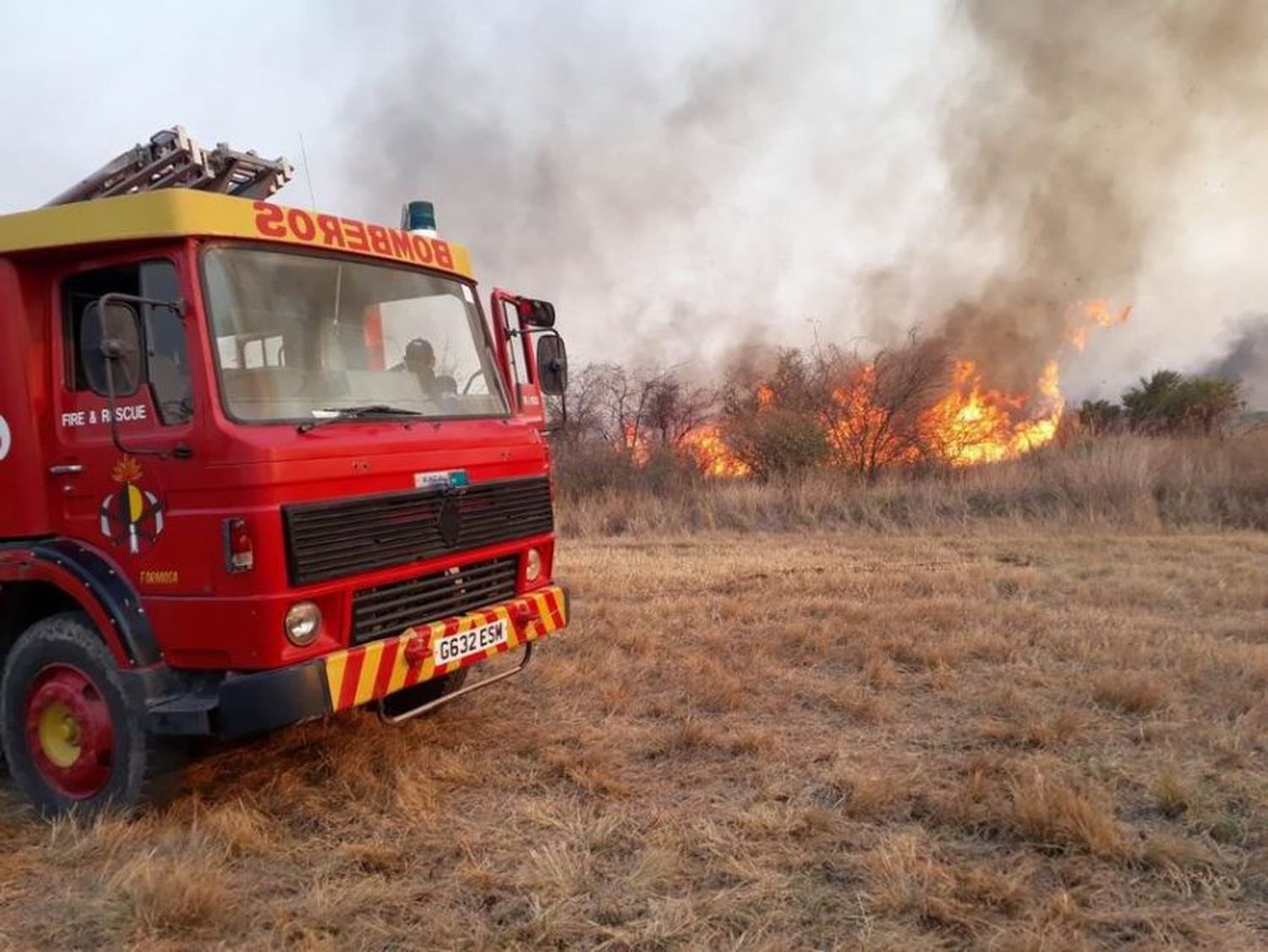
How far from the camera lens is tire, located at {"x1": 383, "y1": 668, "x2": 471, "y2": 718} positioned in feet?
16.9

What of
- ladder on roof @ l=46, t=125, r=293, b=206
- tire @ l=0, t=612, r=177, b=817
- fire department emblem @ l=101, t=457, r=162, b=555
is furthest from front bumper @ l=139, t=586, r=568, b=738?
ladder on roof @ l=46, t=125, r=293, b=206

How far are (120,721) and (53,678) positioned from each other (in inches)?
19.5

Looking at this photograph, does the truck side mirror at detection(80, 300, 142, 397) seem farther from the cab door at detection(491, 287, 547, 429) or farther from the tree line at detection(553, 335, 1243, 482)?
the tree line at detection(553, 335, 1243, 482)

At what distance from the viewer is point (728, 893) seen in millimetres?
2953

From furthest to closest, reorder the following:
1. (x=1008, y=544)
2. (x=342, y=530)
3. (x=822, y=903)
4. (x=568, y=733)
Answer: (x=1008, y=544) → (x=568, y=733) → (x=342, y=530) → (x=822, y=903)

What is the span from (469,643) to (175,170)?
282cm

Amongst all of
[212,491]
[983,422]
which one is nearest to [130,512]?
[212,491]

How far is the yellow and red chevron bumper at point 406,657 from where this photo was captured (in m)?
3.59

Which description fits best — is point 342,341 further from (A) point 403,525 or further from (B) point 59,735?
(B) point 59,735

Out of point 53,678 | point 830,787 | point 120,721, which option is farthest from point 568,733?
point 53,678

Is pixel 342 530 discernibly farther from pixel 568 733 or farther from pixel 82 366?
pixel 568 733

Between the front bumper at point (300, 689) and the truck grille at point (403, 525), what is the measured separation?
33 cm

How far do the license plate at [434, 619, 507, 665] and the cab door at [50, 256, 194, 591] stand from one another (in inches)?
42.7

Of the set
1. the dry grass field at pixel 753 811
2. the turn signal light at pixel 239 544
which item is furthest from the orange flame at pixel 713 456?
the turn signal light at pixel 239 544
